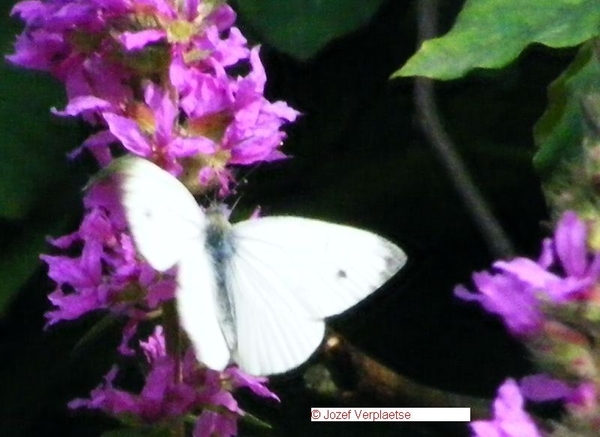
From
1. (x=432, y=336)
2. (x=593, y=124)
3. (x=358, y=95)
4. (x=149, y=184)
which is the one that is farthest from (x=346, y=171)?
(x=593, y=124)

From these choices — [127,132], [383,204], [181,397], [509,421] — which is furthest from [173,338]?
[383,204]

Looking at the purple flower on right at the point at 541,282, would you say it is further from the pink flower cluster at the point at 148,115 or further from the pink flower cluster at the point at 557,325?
the pink flower cluster at the point at 148,115

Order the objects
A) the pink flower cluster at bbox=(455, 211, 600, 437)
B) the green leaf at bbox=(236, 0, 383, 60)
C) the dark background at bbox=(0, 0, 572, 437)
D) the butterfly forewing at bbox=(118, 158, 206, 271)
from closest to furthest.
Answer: the pink flower cluster at bbox=(455, 211, 600, 437), the butterfly forewing at bbox=(118, 158, 206, 271), the green leaf at bbox=(236, 0, 383, 60), the dark background at bbox=(0, 0, 572, 437)

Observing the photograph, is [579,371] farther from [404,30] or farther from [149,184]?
[404,30]

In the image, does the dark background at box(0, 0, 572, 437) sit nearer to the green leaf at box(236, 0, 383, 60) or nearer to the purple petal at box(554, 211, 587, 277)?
the green leaf at box(236, 0, 383, 60)

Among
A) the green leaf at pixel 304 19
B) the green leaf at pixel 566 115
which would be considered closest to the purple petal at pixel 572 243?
the green leaf at pixel 566 115

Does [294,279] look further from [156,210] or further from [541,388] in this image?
[541,388]

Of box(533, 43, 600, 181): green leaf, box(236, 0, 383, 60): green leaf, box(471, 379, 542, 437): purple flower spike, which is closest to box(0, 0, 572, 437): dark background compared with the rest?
box(236, 0, 383, 60): green leaf
